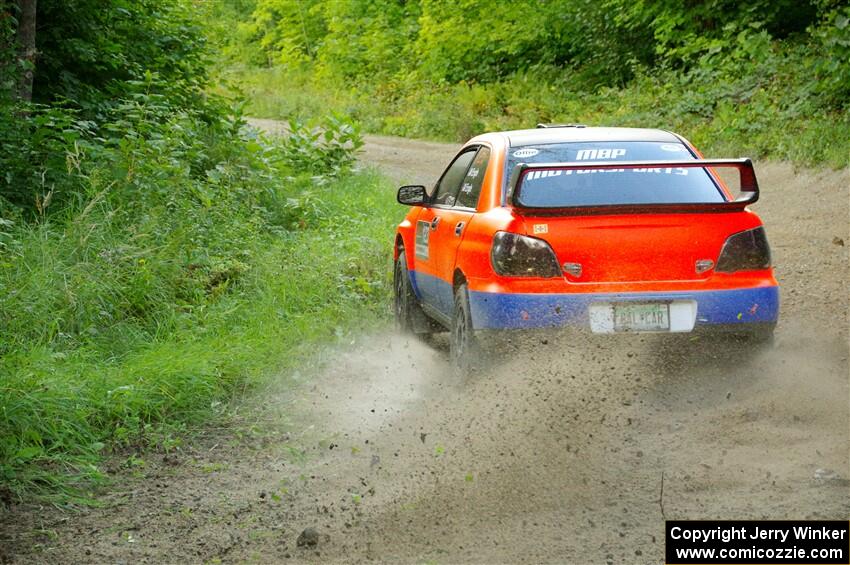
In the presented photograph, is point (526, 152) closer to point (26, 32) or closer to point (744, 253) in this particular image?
point (744, 253)

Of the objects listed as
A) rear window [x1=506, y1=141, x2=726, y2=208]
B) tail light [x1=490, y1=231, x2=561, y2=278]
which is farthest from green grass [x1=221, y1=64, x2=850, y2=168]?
tail light [x1=490, y1=231, x2=561, y2=278]

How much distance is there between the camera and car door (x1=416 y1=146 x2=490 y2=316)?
739cm

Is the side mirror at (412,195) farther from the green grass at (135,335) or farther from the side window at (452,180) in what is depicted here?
the green grass at (135,335)

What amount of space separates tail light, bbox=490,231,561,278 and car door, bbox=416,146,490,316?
72 cm

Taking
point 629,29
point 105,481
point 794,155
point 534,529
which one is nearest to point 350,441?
point 105,481

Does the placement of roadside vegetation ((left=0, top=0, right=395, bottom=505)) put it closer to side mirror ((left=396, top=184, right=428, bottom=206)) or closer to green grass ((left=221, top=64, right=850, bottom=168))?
side mirror ((left=396, top=184, right=428, bottom=206))

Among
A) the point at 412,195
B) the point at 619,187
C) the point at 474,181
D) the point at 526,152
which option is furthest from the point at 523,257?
the point at 412,195

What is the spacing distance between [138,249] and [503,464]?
4.68 metres

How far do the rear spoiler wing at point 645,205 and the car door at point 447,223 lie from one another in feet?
2.23

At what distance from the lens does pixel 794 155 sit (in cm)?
1627

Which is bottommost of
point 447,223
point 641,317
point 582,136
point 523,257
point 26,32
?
point 641,317

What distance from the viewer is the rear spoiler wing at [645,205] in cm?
642

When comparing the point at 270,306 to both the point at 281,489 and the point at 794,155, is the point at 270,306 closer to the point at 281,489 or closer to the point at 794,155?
the point at 281,489

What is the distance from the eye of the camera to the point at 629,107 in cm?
2388
